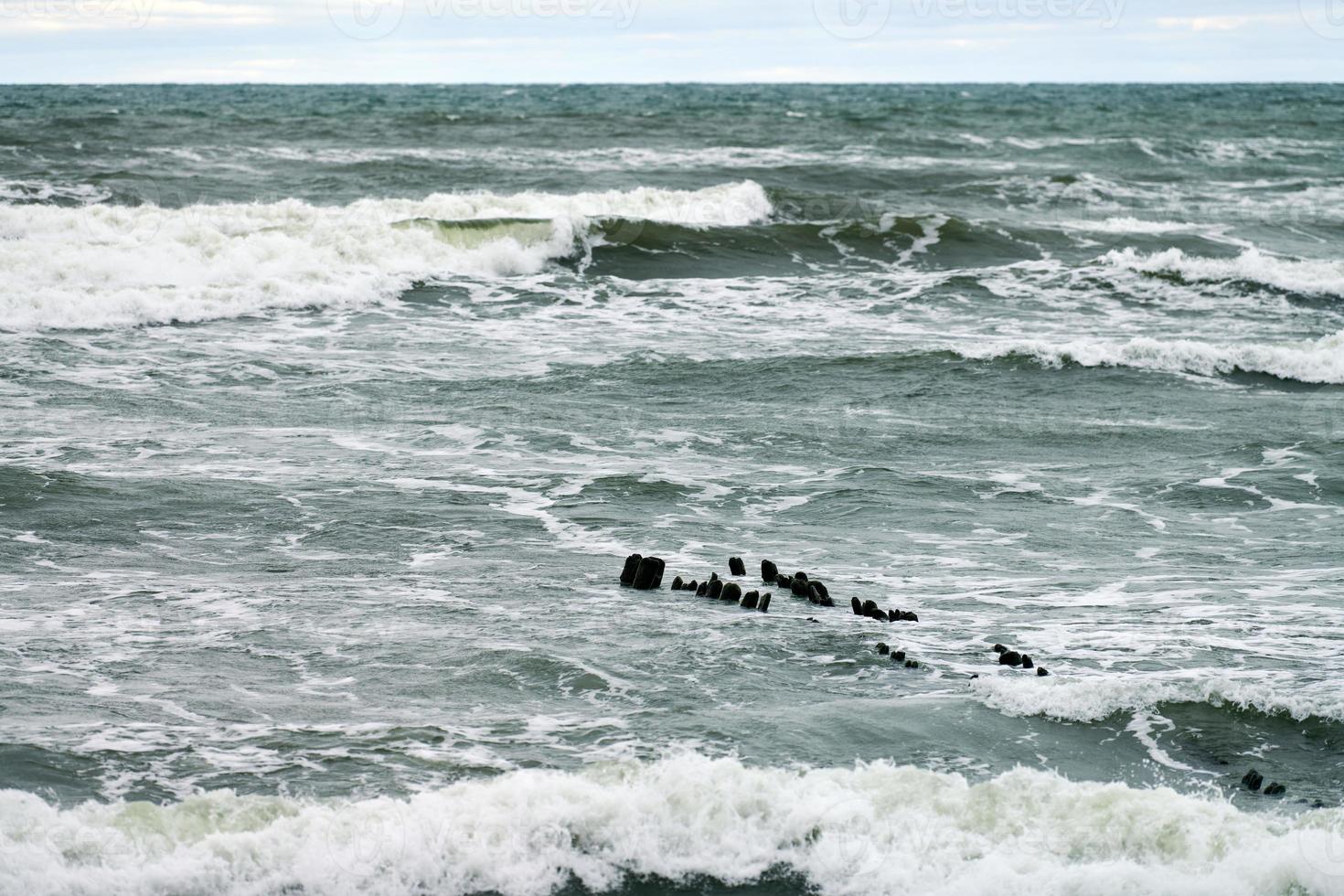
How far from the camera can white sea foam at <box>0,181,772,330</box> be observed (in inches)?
762

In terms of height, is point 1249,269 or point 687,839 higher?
point 1249,269

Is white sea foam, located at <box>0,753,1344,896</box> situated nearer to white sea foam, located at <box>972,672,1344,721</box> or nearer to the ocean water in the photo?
the ocean water

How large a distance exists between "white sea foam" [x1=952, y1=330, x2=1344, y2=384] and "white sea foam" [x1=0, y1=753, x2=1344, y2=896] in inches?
470

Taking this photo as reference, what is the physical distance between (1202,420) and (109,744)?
11842 millimetres

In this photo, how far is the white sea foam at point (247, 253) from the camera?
19344 millimetres

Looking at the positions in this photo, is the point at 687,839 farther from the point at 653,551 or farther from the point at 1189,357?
the point at 1189,357

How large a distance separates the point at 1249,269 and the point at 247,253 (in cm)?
1619

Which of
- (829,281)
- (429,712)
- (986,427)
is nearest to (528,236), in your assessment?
(829,281)

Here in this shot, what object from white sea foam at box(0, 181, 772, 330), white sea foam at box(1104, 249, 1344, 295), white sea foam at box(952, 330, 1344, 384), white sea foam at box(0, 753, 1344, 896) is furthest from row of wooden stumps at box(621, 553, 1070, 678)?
white sea foam at box(1104, 249, 1344, 295)

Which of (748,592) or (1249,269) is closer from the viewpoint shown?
(748,592)

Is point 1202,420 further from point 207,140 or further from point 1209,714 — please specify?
point 207,140

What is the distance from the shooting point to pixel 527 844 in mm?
5918

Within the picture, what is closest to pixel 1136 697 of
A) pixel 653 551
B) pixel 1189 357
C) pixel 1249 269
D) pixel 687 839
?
pixel 687 839

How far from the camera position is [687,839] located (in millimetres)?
6004
